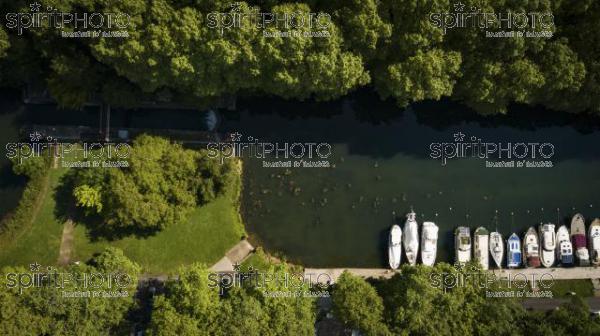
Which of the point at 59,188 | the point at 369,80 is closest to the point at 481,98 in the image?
the point at 369,80

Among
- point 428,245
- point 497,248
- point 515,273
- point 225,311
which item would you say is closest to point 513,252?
point 497,248

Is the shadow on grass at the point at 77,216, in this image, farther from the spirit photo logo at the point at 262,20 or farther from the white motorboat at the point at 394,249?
the white motorboat at the point at 394,249

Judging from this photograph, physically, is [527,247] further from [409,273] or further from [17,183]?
[17,183]

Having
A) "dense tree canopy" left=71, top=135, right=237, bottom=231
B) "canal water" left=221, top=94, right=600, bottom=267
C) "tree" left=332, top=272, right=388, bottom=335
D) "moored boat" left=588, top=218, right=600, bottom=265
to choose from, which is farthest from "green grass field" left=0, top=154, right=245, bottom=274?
"moored boat" left=588, top=218, right=600, bottom=265

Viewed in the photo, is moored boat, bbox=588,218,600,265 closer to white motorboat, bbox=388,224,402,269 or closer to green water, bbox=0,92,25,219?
white motorboat, bbox=388,224,402,269

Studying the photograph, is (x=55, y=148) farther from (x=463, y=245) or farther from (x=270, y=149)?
(x=463, y=245)

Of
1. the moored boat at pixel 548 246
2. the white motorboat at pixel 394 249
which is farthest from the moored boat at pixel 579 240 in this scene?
the white motorboat at pixel 394 249
